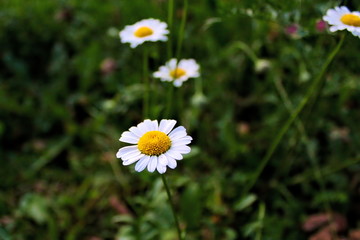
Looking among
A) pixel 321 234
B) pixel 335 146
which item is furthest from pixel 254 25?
pixel 321 234

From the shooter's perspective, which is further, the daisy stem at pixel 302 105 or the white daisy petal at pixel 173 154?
the daisy stem at pixel 302 105

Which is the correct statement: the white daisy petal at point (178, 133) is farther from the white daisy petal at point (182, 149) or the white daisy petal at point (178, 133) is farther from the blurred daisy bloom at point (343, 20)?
the blurred daisy bloom at point (343, 20)

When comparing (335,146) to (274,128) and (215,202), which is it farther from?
(215,202)

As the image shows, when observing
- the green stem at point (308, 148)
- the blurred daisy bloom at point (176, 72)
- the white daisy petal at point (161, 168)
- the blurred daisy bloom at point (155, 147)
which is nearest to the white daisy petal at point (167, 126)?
the blurred daisy bloom at point (155, 147)

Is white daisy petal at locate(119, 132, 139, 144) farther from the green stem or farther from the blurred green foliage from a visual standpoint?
the green stem

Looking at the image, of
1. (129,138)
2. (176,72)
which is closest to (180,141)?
(129,138)
